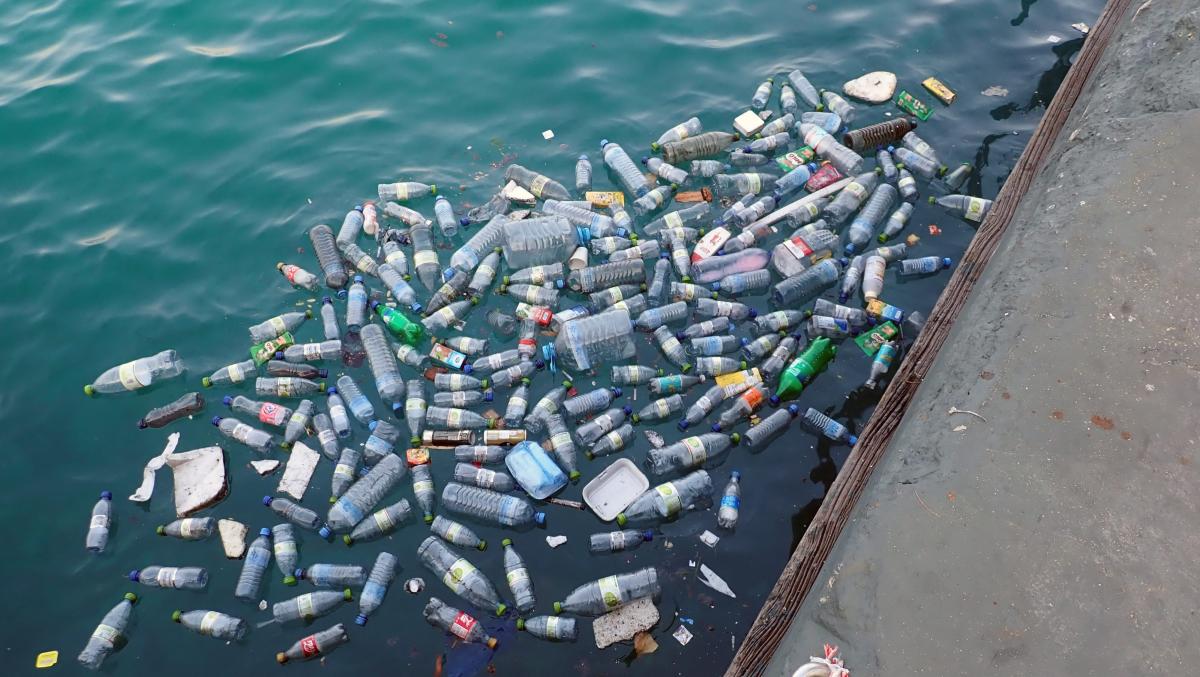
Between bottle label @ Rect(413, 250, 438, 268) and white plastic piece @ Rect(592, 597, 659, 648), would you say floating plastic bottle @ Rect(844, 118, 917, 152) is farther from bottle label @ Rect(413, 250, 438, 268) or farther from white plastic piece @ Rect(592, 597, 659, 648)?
white plastic piece @ Rect(592, 597, 659, 648)

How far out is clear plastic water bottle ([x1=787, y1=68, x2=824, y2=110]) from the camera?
983 centimetres

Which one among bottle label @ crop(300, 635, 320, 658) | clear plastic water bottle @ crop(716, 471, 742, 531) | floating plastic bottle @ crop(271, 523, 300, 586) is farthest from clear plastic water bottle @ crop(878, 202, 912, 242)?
bottle label @ crop(300, 635, 320, 658)

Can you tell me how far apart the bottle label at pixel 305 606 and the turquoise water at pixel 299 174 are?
153mm

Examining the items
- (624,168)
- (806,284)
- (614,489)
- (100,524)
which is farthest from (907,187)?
(100,524)

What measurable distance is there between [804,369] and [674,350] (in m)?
1.25

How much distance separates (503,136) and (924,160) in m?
5.20

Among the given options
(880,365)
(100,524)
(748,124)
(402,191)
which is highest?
(748,124)

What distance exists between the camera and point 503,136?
9680mm

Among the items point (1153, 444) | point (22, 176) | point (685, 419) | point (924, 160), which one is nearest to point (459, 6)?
point (22, 176)

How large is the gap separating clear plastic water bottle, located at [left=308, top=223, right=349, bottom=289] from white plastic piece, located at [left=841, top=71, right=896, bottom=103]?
22.4 ft

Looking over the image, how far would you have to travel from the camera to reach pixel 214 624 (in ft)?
19.6

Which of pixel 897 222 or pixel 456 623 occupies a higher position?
pixel 897 222

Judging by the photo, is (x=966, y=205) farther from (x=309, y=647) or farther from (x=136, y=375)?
(x=136, y=375)

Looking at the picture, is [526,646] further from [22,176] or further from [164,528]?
[22,176]
